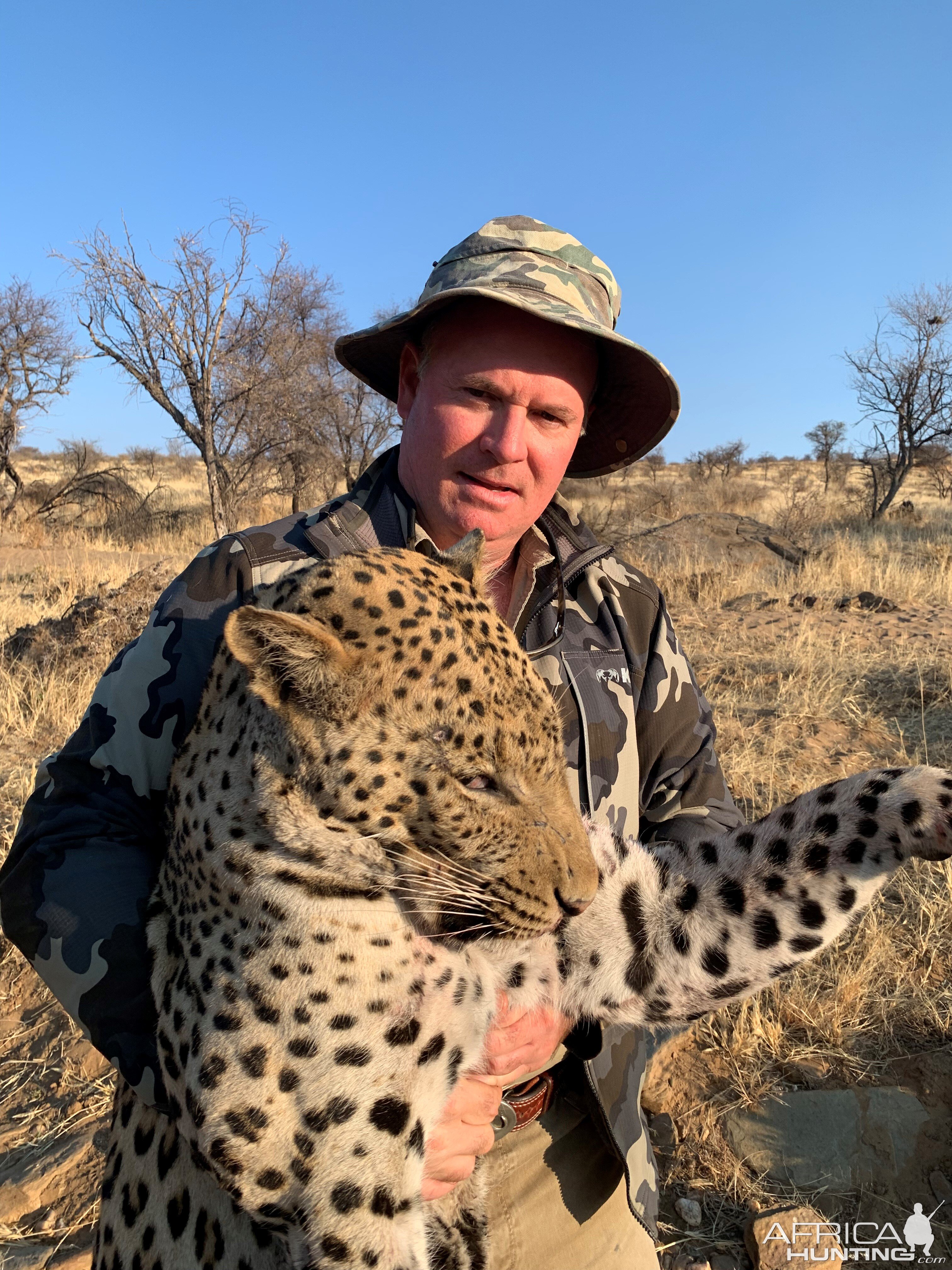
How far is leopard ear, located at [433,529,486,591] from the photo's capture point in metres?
2.18

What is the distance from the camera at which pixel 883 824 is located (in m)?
2.04

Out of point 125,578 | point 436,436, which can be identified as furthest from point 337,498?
point 125,578

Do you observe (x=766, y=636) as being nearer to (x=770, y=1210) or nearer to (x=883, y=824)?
(x=770, y=1210)

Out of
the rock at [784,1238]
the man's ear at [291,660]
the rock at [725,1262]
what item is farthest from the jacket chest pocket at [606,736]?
the rock at [725,1262]

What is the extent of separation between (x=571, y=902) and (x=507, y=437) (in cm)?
142

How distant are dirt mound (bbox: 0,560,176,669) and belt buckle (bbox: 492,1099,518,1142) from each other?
618 cm

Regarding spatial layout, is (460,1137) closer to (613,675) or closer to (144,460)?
(613,675)

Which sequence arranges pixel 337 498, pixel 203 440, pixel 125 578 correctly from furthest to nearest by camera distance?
1. pixel 203 440
2. pixel 125 578
3. pixel 337 498

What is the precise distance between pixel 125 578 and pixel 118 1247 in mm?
11607

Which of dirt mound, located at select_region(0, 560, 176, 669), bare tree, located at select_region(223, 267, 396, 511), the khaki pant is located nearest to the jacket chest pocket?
the khaki pant

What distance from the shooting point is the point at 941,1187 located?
3033 millimetres

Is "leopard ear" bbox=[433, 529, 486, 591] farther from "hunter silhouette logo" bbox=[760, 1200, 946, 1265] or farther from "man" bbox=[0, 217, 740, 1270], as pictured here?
"hunter silhouette logo" bbox=[760, 1200, 946, 1265]

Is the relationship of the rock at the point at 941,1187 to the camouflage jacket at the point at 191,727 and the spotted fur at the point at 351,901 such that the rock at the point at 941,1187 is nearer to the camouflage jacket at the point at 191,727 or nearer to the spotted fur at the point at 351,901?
the camouflage jacket at the point at 191,727

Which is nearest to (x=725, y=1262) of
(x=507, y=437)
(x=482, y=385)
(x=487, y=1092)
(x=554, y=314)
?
(x=487, y=1092)
